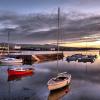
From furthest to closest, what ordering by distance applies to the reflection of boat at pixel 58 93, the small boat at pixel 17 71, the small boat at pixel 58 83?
the small boat at pixel 17 71 → the small boat at pixel 58 83 → the reflection of boat at pixel 58 93

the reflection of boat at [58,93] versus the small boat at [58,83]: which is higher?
the small boat at [58,83]

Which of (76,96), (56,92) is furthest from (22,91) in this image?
(76,96)

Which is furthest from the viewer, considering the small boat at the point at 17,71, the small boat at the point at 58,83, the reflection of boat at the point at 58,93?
the small boat at the point at 17,71

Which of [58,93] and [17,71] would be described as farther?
[17,71]

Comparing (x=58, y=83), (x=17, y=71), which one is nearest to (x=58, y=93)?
(x=58, y=83)

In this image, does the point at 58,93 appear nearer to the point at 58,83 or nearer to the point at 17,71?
the point at 58,83

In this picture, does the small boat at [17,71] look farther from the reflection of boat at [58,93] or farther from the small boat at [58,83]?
the reflection of boat at [58,93]

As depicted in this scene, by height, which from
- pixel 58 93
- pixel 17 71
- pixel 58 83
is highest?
pixel 17 71

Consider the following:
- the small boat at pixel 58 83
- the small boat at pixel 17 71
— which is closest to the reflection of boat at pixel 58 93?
the small boat at pixel 58 83

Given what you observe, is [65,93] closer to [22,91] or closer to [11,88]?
[22,91]

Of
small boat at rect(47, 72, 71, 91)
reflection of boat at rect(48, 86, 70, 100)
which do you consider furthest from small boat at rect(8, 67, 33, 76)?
reflection of boat at rect(48, 86, 70, 100)

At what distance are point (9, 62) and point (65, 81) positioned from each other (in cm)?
4669

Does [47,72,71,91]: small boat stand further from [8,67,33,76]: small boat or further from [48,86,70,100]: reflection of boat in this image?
[8,67,33,76]: small boat

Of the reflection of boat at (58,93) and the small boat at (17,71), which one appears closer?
the reflection of boat at (58,93)
